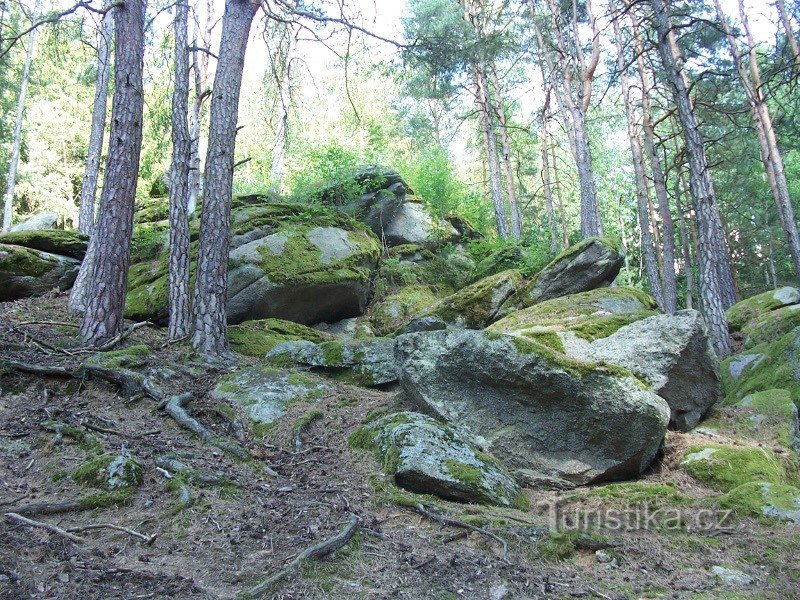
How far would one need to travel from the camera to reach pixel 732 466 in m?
5.00

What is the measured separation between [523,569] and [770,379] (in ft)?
17.3

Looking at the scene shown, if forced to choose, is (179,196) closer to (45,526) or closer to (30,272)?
(30,272)

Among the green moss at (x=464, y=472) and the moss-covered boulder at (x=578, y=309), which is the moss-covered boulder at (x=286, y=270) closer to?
the moss-covered boulder at (x=578, y=309)

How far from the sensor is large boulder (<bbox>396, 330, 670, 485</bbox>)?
512cm

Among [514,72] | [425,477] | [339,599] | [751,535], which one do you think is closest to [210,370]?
[425,477]

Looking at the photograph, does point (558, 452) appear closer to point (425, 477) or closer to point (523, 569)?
point (425, 477)

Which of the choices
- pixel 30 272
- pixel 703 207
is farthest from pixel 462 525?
pixel 30 272

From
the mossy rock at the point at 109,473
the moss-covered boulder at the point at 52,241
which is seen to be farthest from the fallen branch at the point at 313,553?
the moss-covered boulder at the point at 52,241

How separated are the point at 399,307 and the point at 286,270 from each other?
308 centimetres

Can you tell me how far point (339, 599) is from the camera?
2.80 metres

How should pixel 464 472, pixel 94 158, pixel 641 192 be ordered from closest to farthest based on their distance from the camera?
pixel 464 472 < pixel 94 158 < pixel 641 192

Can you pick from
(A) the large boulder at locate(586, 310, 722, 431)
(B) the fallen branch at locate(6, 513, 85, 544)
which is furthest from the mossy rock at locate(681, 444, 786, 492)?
(B) the fallen branch at locate(6, 513, 85, 544)

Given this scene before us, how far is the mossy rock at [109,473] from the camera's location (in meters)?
3.66

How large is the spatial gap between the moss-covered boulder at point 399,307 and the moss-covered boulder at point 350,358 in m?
3.58
